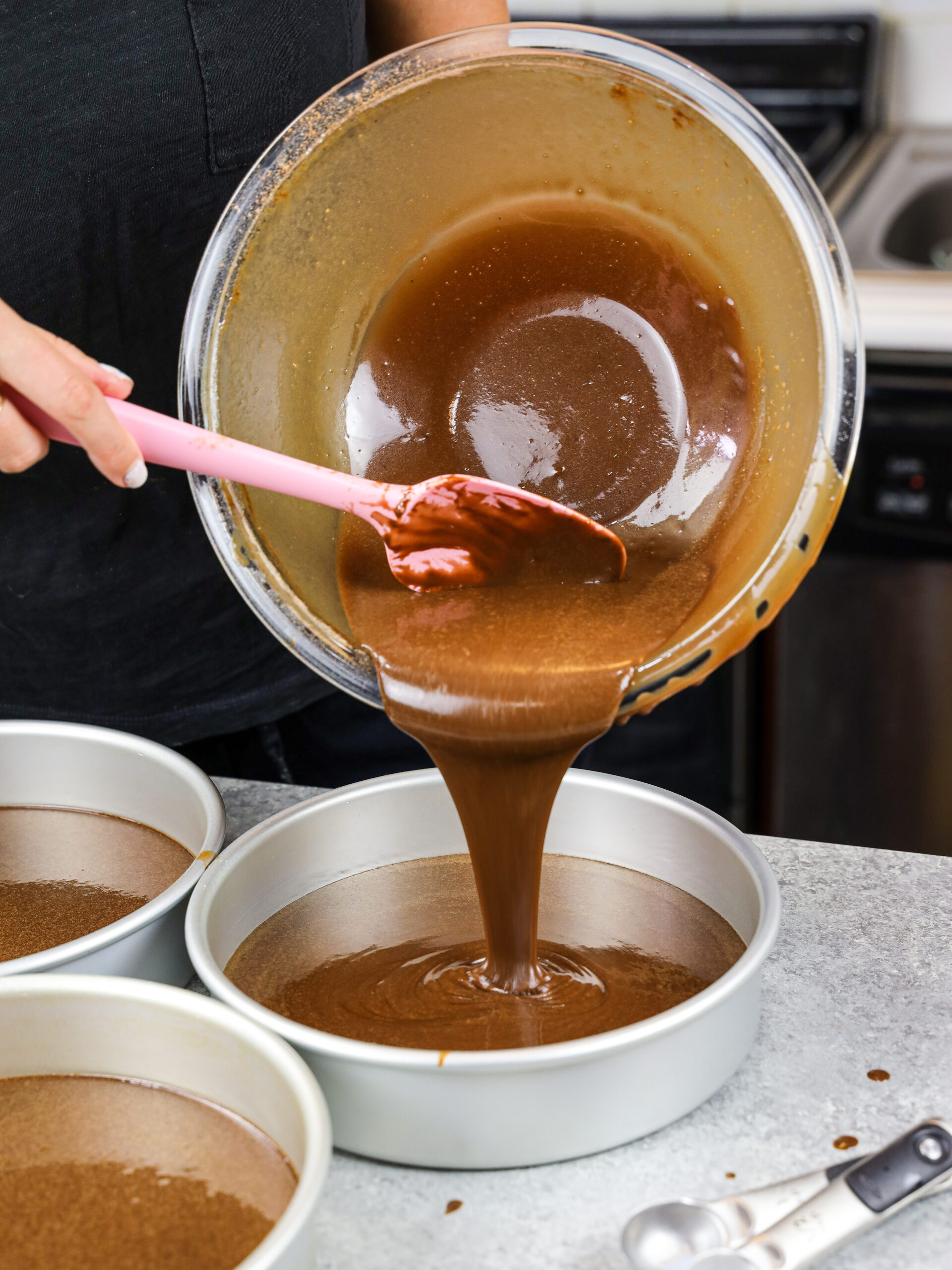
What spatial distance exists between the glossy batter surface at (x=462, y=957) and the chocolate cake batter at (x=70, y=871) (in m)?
0.13

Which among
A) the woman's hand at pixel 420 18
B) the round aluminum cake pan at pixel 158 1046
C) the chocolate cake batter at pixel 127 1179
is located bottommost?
the chocolate cake batter at pixel 127 1179

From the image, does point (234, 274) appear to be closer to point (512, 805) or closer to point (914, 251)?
point (512, 805)

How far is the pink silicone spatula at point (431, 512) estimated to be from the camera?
90cm

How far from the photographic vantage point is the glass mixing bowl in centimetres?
85

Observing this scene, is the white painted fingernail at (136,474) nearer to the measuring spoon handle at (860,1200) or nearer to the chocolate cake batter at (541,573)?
the chocolate cake batter at (541,573)

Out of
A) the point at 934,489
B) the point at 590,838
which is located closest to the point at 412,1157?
the point at 590,838

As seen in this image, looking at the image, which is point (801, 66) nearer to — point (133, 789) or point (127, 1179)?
point (133, 789)

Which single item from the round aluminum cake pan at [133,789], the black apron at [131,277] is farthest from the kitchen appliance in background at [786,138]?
the round aluminum cake pan at [133,789]

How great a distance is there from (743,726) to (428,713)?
1339 millimetres

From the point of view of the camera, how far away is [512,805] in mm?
949

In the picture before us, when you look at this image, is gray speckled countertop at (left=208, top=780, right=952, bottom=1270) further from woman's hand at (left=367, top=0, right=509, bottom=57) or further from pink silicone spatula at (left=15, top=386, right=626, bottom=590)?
woman's hand at (left=367, top=0, right=509, bottom=57)

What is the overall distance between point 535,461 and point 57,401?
14.0 inches

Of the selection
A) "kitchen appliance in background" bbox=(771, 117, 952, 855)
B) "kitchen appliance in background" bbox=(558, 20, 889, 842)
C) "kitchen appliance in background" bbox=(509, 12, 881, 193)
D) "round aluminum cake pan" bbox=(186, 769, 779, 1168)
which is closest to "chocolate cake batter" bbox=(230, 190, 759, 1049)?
"round aluminum cake pan" bbox=(186, 769, 779, 1168)

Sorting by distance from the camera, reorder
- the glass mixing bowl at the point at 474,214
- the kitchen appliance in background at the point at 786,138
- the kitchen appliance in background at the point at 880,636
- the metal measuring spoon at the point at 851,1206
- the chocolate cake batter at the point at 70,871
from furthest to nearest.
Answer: the kitchen appliance in background at the point at 786,138
the kitchen appliance in background at the point at 880,636
the chocolate cake batter at the point at 70,871
the glass mixing bowl at the point at 474,214
the metal measuring spoon at the point at 851,1206
